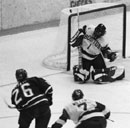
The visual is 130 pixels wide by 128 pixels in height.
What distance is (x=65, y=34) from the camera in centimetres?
987

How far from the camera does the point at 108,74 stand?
898 centimetres

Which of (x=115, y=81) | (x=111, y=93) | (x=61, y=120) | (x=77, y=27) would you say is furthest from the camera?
(x=77, y=27)

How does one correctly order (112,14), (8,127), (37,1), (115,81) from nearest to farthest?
(8,127) → (115,81) → (112,14) → (37,1)

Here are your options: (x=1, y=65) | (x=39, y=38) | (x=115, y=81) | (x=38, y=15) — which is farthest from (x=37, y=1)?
(x=115, y=81)

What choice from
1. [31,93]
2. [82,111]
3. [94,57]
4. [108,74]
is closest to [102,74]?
[108,74]

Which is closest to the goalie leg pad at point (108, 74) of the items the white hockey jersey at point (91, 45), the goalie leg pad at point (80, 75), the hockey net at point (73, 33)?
the goalie leg pad at point (80, 75)

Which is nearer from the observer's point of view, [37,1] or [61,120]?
[61,120]

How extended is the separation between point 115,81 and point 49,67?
140cm

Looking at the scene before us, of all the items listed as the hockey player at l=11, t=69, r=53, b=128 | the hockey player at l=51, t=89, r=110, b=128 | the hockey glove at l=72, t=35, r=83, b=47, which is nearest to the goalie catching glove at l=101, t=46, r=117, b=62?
the hockey glove at l=72, t=35, r=83, b=47

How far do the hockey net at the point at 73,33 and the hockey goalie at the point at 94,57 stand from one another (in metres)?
0.62

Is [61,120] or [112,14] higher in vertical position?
[112,14]

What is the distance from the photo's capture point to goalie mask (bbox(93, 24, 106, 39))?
28.8ft

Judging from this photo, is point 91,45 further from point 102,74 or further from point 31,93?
point 31,93

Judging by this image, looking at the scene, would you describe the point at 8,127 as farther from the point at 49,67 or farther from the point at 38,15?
the point at 38,15
